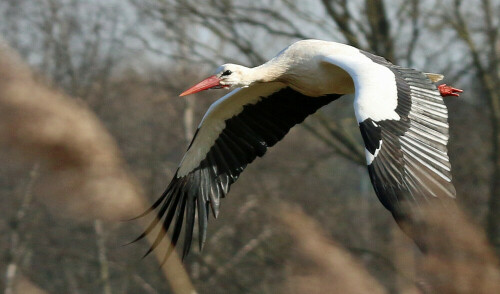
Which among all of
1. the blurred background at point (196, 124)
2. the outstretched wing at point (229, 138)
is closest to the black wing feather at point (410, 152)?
the outstretched wing at point (229, 138)

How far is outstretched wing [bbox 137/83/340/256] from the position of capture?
6.74m

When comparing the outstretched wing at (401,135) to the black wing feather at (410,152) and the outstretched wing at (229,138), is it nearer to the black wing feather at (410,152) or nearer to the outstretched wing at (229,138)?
the black wing feather at (410,152)

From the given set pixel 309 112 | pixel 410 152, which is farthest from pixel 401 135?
pixel 309 112

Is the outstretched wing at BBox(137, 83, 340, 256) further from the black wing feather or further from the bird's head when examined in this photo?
the black wing feather

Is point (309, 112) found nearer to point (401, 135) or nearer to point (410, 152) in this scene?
point (401, 135)

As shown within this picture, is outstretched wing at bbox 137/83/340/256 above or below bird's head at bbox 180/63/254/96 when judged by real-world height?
below

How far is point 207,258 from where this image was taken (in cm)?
1589

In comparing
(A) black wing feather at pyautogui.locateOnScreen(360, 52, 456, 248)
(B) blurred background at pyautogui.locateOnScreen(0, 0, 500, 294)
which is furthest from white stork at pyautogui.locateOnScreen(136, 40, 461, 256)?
(B) blurred background at pyautogui.locateOnScreen(0, 0, 500, 294)

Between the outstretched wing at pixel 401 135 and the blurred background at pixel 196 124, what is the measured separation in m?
6.11

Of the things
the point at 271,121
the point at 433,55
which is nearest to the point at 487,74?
the point at 433,55

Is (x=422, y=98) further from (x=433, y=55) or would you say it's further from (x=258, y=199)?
(x=258, y=199)

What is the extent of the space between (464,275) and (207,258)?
1299cm

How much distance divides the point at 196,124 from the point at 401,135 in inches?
514

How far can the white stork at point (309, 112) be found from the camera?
4641 millimetres
